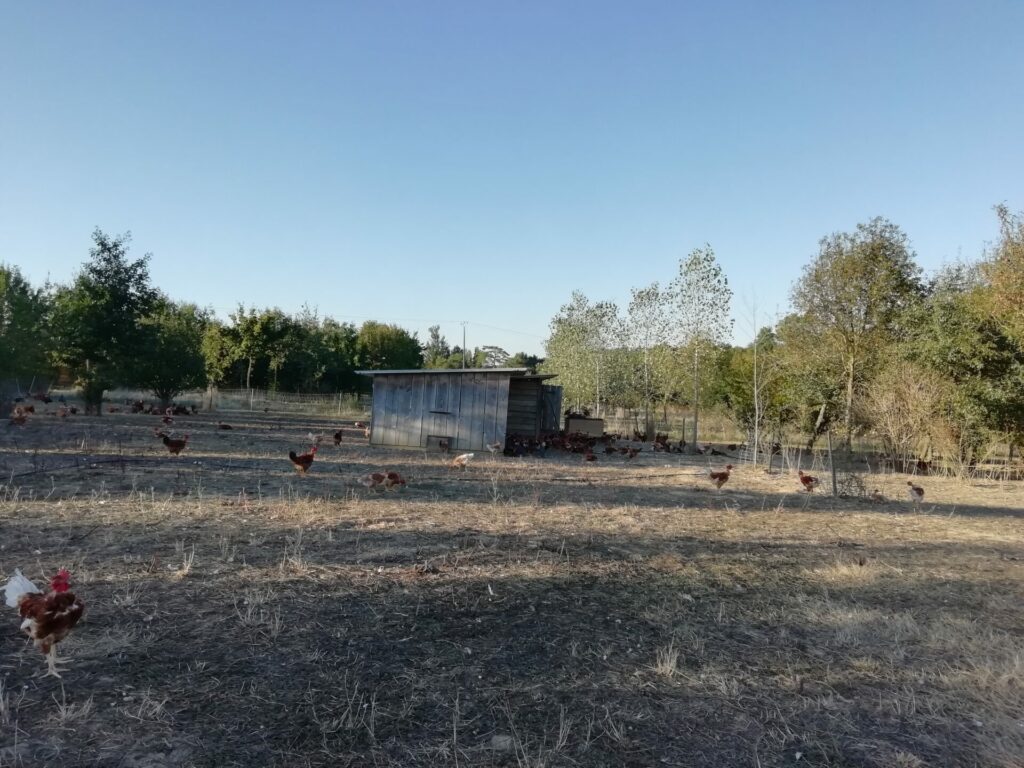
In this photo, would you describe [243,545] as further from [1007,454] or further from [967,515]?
[1007,454]

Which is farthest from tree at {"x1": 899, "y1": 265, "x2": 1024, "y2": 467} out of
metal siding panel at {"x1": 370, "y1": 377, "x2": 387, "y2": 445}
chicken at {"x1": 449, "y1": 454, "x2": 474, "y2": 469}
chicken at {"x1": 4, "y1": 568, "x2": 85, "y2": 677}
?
chicken at {"x1": 4, "y1": 568, "x2": 85, "y2": 677}

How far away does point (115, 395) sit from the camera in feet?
117

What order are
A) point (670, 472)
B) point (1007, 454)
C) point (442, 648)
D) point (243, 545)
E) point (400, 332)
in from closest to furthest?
point (442, 648), point (243, 545), point (670, 472), point (1007, 454), point (400, 332)

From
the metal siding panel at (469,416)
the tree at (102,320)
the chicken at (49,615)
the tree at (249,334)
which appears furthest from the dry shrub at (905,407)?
the tree at (249,334)

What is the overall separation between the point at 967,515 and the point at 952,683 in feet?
26.4

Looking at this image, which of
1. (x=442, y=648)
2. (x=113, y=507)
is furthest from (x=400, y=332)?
(x=442, y=648)

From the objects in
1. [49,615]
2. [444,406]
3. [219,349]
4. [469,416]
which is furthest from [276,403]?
[49,615]

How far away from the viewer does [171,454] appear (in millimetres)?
12062

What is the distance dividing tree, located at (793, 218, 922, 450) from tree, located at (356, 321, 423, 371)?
38361 mm

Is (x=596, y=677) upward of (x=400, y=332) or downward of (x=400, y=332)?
downward

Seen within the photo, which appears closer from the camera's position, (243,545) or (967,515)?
(243,545)

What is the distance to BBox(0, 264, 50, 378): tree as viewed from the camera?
1925 cm

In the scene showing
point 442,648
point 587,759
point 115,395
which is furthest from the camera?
point 115,395

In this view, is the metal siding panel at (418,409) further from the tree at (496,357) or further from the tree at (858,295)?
the tree at (496,357)
